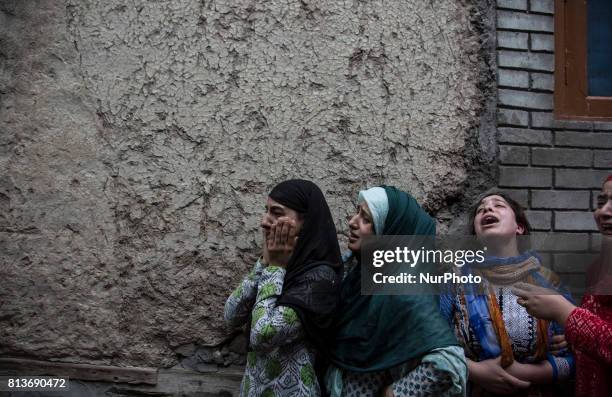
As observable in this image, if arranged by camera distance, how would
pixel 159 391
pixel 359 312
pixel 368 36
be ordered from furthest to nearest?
pixel 368 36
pixel 159 391
pixel 359 312

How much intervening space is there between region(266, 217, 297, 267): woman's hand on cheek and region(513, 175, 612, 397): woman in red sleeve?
0.85 m

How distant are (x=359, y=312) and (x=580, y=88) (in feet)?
5.59

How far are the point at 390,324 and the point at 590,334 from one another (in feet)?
2.17

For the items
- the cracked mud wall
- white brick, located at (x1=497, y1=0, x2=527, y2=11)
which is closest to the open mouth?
the cracked mud wall

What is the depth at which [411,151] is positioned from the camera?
2674mm

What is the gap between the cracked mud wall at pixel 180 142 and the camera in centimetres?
254

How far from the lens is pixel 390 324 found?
6.75 ft

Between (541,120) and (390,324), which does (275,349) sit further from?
(541,120)

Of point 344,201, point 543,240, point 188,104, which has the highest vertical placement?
point 188,104

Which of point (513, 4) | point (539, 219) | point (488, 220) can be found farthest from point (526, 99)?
point (488, 220)

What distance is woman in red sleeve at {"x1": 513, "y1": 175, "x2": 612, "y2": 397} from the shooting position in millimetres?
1927

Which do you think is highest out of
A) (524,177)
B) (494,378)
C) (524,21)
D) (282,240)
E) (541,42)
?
(524,21)

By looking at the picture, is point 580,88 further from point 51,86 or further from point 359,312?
point 51,86

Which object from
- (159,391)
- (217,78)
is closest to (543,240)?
(217,78)
